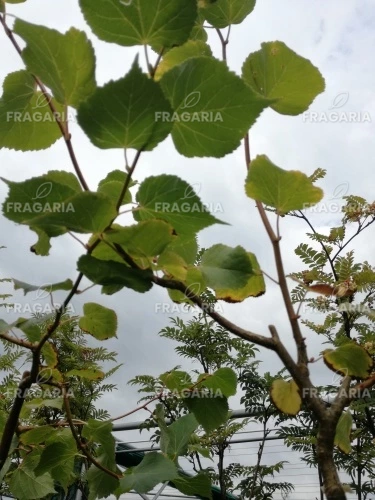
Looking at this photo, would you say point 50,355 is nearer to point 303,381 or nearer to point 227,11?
point 303,381

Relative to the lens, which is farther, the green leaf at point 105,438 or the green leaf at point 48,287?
the green leaf at point 105,438

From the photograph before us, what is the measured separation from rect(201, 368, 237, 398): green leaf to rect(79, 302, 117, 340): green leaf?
0.17 m

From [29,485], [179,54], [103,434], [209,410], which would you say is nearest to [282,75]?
[179,54]

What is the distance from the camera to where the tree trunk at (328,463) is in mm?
354

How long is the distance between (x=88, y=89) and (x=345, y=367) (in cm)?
40

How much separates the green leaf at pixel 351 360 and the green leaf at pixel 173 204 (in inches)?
8.1

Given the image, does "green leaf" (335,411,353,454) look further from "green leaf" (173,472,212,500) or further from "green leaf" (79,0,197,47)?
"green leaf" (79,0,197,47)

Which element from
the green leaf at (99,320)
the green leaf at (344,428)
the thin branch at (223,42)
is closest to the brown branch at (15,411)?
the green leaf at (99,320)

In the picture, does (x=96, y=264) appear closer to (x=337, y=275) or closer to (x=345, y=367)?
(x=345, y=367)

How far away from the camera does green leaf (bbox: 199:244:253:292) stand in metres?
0.47

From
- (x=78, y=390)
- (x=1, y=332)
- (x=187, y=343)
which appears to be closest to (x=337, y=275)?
(x=187, y=343)

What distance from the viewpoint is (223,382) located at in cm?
72

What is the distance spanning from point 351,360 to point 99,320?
1.10ft

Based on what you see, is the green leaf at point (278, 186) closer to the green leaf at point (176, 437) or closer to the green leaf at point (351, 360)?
the green leaf at point (351, 360)
